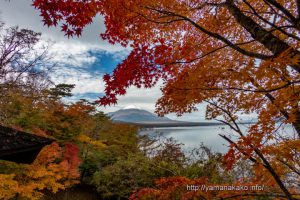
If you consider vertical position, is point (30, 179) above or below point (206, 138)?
below

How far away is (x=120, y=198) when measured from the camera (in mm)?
13430

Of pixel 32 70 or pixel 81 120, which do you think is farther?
pixel 32 70

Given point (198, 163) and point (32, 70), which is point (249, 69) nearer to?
point (198, 163)

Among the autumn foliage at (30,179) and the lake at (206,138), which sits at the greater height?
the lake at (206,138)

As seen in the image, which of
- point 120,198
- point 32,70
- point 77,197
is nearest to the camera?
point 120,198

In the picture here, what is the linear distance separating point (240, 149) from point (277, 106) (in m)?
0.80

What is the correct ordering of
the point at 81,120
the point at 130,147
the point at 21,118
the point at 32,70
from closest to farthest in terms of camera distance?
the point at 21,118 < the point at 81,120 < the point at 130,147 < the point at 32,70

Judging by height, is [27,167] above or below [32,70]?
below

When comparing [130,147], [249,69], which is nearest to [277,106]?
[249,69]

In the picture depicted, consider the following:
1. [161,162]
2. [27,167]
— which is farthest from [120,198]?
[27,167]

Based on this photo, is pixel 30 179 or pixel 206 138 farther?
pixel 206 138

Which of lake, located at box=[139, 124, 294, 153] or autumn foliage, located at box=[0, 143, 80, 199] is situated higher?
lake, located at box=[139, 124, 294, 153]

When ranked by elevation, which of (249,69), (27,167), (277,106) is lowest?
(27,167)

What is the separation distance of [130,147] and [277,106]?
1694cm
